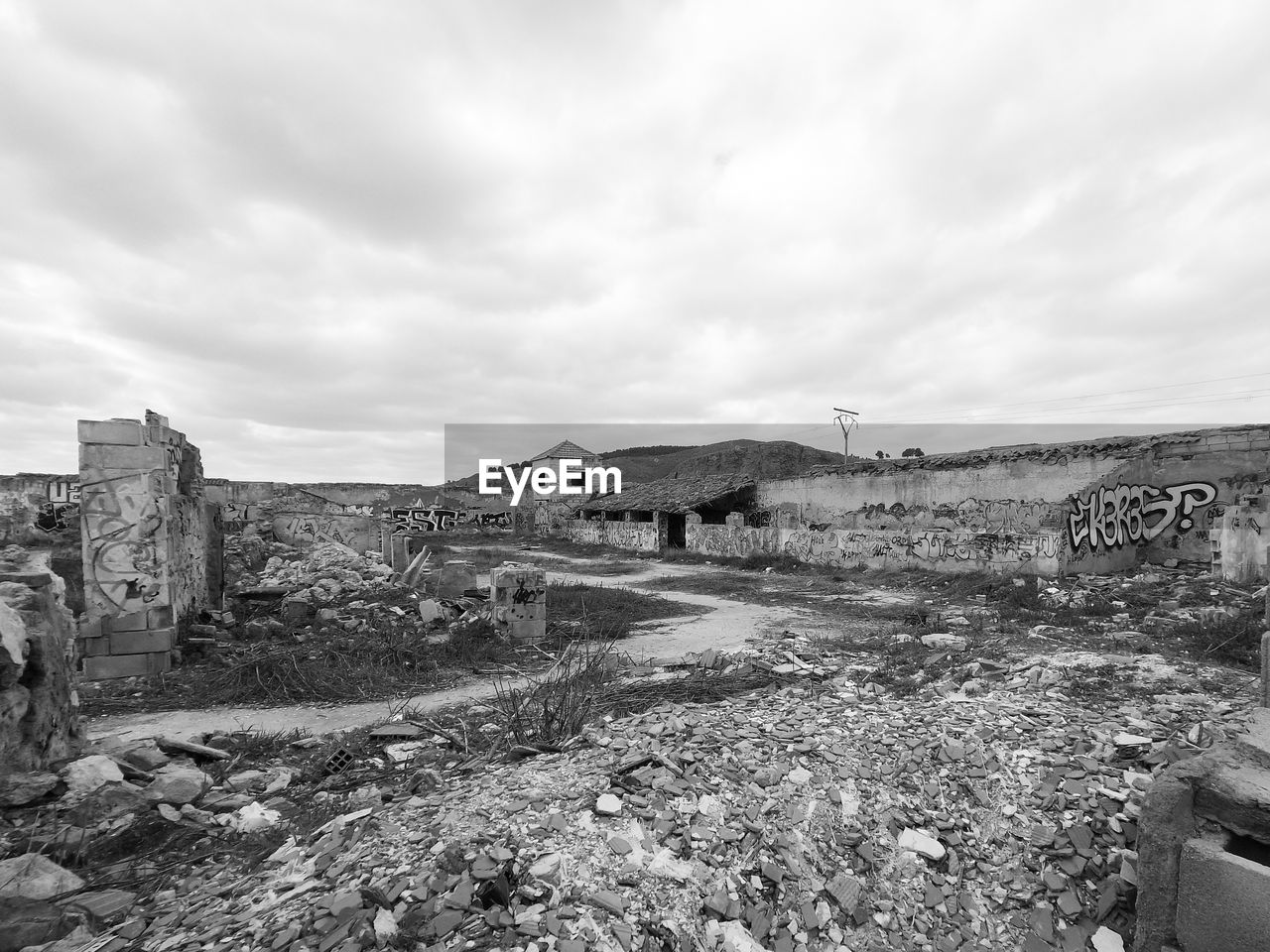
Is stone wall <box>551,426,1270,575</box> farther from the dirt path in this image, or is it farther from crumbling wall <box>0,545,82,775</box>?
crumbling wall <box>0,545,82,775</box>

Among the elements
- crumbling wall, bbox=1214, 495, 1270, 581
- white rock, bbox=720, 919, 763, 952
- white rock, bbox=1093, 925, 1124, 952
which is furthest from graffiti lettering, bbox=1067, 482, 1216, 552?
white rock, bbox=720, 919, 763, 952

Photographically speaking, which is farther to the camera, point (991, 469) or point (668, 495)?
point (668, 495)

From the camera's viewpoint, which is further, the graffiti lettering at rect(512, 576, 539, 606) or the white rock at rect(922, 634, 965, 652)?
the graffiti lettering at rect(512, 576, 539, 606)

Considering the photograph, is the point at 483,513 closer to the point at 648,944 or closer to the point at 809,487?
the point at 809,487

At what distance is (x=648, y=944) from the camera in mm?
2443

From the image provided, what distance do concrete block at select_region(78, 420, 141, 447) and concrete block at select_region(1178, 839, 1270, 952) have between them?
9386mm

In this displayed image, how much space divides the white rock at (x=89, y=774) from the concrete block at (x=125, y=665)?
3.64 metres

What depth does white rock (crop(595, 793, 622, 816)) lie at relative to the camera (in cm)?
312

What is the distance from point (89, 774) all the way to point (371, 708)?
2.41 metres

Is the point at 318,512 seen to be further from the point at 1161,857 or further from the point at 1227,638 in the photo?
the point at 1227,638

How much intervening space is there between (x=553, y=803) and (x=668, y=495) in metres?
23.8

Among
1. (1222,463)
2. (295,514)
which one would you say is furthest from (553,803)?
(1222,463)

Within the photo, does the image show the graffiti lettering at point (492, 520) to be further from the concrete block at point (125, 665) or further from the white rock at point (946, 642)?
the white rock at point (946, 642)

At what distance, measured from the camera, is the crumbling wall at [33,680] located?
3531 millimetres
